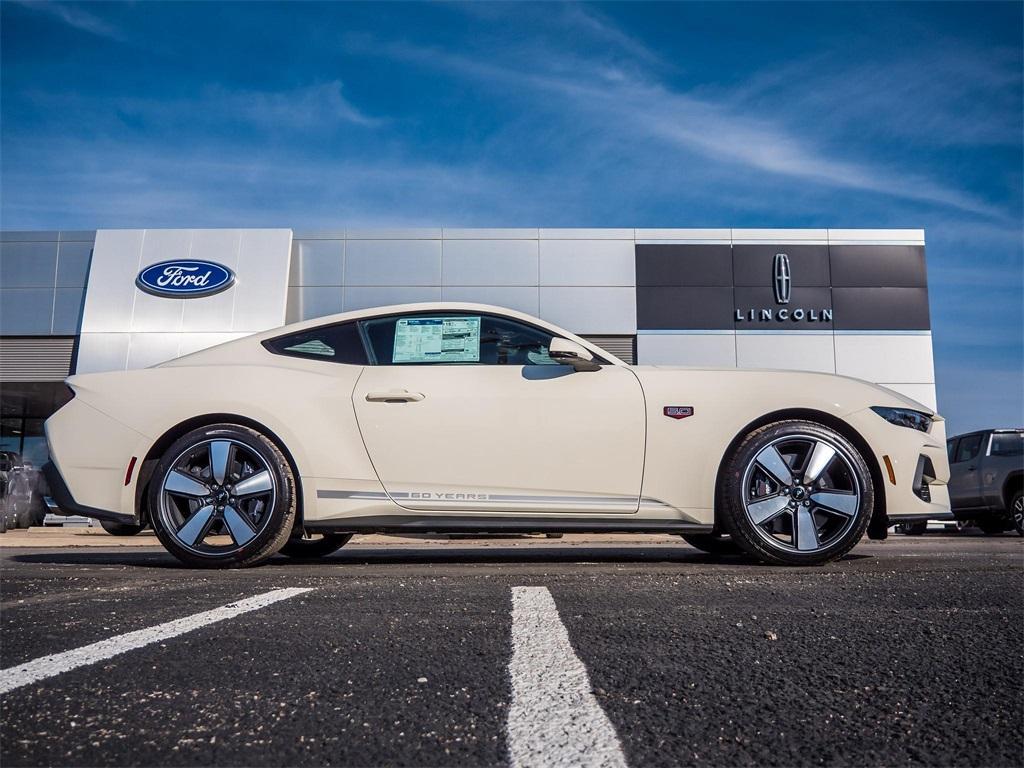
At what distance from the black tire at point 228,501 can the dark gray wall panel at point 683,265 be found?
61.0 feet

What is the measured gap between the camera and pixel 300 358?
4.51 m

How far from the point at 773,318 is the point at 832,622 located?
20.6 meters

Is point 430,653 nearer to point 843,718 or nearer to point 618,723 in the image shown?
point 618,723

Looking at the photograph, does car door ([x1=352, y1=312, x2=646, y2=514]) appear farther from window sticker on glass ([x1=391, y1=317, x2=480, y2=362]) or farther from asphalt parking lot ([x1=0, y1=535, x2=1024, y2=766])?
asphalt parking lot ([x1=0, y1=535, x2=1024, y2=766])

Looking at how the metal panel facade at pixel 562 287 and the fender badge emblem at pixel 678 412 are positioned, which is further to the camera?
the metal panel facade at pixel 562 287

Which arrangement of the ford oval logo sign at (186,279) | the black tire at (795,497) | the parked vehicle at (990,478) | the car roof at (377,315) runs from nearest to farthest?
the black tire at (795,497) → the car roof at (377,315) → the parked vehicle at (990,478) → the ford oval logo sign at (186,279)

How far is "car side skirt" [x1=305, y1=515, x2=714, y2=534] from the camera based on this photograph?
422cm

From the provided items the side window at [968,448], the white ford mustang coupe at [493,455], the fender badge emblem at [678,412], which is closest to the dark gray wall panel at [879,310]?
the side window at [968,448]

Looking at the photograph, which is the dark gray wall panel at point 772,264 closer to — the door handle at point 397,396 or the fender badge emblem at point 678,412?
the fender badge emblem at point 678,412

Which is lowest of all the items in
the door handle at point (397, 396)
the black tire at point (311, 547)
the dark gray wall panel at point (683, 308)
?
the black tire at point (311, 547)

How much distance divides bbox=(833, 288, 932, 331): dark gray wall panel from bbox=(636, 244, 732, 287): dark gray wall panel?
3.11 m

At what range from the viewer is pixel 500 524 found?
4.24 m

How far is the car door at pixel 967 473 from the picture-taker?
13227mm

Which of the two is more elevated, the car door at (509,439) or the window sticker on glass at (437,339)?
the window sticker on glass at (437,339)
